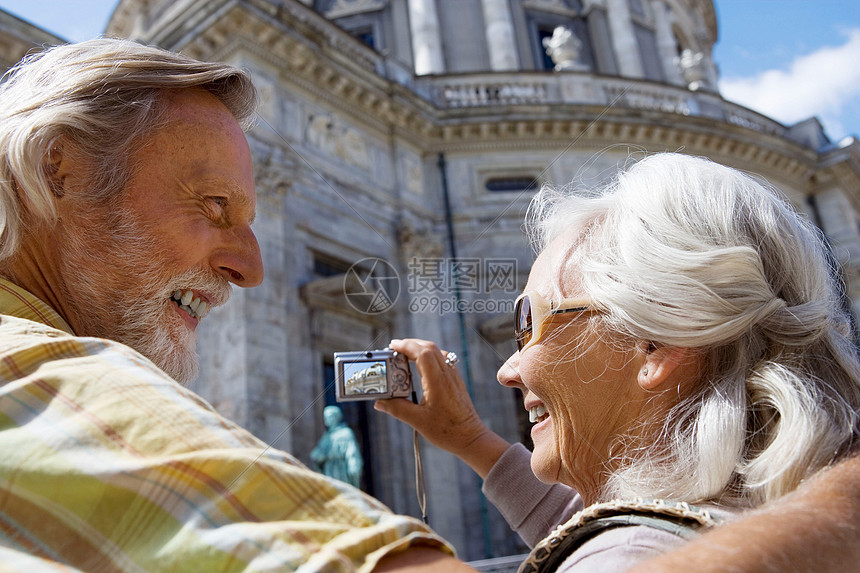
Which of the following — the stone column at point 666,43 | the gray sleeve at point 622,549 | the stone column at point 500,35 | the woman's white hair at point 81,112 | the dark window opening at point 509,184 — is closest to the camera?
the gray sleeve at point 622,549

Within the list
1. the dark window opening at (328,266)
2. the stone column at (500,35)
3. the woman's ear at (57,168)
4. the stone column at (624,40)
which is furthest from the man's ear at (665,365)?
the stone column at (624,40)

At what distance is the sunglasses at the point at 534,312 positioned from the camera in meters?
1.61

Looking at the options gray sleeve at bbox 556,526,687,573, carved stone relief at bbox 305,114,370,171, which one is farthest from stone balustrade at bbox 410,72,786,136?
gray sleeve at bbox 556,526,687,573

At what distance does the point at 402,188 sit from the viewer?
13703 mm

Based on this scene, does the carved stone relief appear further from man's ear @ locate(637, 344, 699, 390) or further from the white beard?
man's ear @ locate(637, 344, 699, 390)

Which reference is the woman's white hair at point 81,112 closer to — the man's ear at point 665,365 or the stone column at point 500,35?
the man's ear at point 665,365

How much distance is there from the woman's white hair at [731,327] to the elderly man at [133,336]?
0.78m

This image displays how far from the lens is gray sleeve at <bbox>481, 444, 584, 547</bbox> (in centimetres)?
223

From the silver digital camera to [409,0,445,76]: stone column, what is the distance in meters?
16.8

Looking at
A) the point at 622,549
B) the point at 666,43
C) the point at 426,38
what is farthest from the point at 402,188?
the point at 666,43

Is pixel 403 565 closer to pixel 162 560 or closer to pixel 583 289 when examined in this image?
pixel 162 560

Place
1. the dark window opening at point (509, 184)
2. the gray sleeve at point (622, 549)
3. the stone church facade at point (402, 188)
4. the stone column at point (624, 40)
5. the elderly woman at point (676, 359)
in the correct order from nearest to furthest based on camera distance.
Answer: the gray sleeve at point (622, 549) < the elderly woman at point (676, 359) < the stone church facade at point (402, 188) < the dark window opening at point (509, 184) < the stone column at point (624, 40)

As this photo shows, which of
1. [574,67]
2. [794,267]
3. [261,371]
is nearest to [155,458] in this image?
[794,267]

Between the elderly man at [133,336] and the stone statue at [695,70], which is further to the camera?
the stone statue at [695,70]
